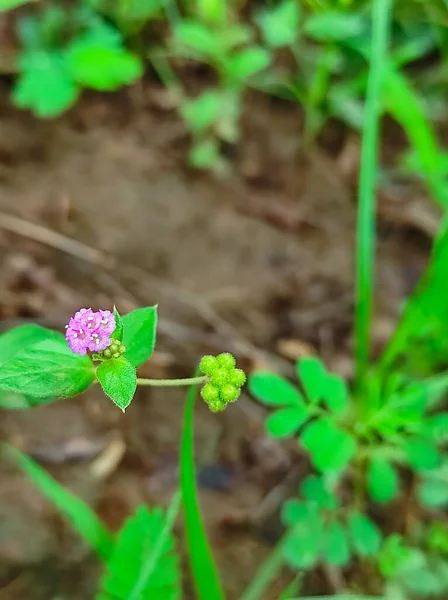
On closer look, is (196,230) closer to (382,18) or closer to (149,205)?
(149,205)

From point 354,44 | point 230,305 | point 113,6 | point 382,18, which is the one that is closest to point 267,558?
point 230,305

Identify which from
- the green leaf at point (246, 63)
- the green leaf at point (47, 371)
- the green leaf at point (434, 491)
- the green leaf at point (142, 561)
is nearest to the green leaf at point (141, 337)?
the green leaf at point (47, 371)

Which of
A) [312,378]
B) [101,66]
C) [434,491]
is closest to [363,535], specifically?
[434,491]

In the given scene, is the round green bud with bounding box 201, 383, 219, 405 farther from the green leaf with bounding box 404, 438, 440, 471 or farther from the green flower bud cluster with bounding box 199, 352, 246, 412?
the green leaf with bounding box 404, 438, 440, 471

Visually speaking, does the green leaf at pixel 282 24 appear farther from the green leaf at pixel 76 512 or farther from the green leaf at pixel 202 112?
the green leaf at pixel 76 512

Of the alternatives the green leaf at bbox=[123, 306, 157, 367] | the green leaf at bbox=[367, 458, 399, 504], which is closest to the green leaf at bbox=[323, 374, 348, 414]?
the green leaf at bbox=[367, 458, 399, 504]

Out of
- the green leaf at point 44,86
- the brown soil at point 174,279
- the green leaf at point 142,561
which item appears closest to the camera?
the green leaf at point 142,561
